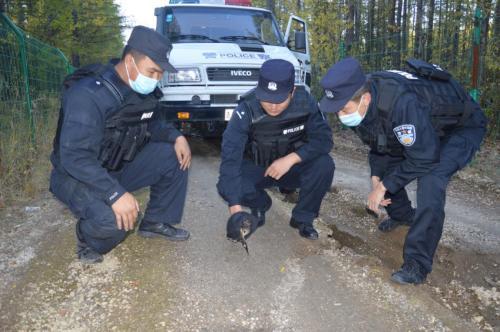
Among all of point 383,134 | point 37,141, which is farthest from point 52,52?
point 383,134

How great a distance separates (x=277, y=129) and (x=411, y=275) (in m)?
1.29

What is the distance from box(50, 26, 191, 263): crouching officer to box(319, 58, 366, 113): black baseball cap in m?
0.96

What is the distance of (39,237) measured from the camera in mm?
3164

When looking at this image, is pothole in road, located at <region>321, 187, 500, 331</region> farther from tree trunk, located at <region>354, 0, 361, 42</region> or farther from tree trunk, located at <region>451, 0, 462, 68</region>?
tree trunk, located at <region>354, 0, 361, 42</region>

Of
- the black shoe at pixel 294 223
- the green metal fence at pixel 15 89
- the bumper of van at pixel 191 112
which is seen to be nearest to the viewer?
the black shoe at pixel 294 223

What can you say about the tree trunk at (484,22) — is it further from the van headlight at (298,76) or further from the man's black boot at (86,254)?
the man's black boot at (86,254)

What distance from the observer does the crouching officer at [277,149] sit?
2732 mm

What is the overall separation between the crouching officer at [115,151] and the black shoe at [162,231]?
58 mm

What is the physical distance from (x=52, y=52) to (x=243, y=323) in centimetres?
781

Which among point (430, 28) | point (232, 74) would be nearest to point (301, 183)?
point (232, 74)

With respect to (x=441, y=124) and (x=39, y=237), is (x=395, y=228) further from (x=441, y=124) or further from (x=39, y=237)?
(x=39, y=237)

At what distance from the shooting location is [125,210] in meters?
2.38

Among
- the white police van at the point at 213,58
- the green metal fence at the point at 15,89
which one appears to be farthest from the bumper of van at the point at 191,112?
the green metal fence at the point at 15,89

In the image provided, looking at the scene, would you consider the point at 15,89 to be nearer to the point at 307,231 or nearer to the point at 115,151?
the point at 115,151
